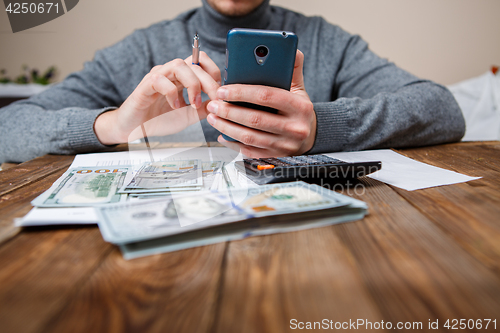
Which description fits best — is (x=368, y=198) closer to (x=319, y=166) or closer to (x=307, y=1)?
(x=319, y=166)

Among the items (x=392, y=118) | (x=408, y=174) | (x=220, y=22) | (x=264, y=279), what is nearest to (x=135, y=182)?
(x=264, y=279)

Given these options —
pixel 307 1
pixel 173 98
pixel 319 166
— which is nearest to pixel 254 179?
pixel 319 166

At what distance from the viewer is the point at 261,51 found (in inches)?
19.1

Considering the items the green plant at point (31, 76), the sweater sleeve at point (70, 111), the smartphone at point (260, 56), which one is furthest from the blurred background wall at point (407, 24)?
the smartphone at point (260, 56)

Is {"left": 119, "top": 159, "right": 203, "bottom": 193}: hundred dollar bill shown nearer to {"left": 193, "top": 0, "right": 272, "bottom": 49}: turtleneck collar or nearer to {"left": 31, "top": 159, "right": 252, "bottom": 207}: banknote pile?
{"left": 31, "top": 159, "right": 252, "bottom": 207}: banknote pile

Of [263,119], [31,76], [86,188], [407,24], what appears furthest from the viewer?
[31,76]

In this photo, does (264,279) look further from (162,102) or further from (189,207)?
(162,102)

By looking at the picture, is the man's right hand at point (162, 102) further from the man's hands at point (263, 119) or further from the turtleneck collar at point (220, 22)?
the turtleneck collar at point (220, 22)

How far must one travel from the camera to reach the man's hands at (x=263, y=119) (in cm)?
51

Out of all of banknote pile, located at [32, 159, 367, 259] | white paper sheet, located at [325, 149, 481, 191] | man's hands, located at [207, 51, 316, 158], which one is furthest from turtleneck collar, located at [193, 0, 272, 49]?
banknote pile, located at [32, 159, 367, 259]

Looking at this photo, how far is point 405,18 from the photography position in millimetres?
1732

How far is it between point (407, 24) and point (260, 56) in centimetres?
164

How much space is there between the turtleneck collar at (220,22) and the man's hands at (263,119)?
1.89 ft

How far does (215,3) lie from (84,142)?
65 cm
